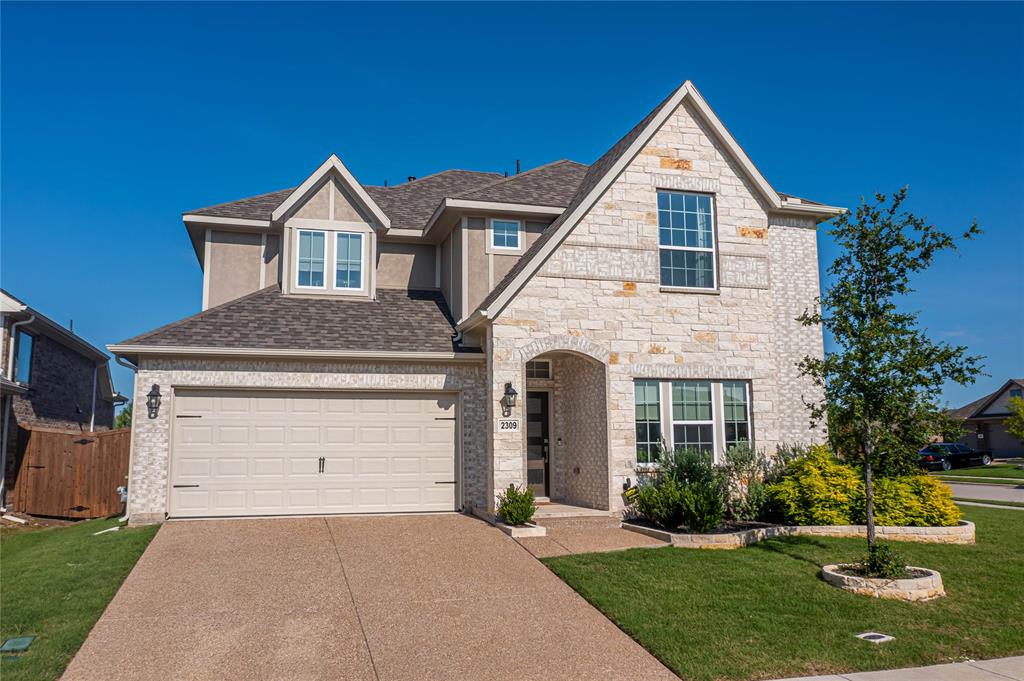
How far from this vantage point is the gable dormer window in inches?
629

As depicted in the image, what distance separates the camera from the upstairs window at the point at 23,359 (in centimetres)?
1802

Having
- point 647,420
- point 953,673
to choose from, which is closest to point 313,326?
point 647,420

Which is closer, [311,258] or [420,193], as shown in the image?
[311,258]

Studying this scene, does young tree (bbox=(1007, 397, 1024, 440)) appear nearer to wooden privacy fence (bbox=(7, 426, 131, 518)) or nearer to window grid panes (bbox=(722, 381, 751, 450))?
window grid panes (bbox=(722, 381, 751, 450))

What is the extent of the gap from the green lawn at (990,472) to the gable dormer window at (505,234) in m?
25.6

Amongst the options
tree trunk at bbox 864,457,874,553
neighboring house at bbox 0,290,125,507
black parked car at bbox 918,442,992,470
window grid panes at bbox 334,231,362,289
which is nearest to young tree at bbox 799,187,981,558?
tree trunk at bbox 864,457,874,553

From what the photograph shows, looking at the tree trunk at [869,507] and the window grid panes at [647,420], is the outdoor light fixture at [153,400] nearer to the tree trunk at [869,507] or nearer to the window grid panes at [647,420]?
the window grid panes at [647,420]

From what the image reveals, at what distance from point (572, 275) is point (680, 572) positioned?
633cm

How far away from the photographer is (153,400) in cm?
1291

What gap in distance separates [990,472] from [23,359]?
38.2 m

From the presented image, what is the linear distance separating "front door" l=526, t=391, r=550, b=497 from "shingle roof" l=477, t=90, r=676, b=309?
7.98 feet

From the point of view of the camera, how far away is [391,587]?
868cm

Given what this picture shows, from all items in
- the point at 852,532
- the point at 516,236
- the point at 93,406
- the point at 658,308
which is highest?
the point at 516,236

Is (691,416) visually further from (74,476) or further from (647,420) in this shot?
(74,476)
